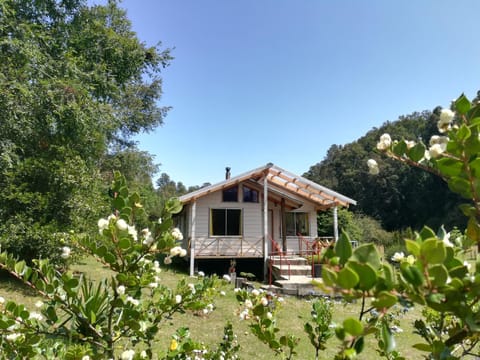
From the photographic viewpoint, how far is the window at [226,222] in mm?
11945

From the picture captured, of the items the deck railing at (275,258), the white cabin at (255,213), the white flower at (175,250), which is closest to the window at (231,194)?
the white cabin at (255,213)

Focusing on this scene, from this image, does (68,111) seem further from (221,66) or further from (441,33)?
(441,33)

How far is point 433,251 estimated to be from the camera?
537mm

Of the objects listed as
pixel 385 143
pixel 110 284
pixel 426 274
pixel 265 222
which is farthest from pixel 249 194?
pixel 426 274

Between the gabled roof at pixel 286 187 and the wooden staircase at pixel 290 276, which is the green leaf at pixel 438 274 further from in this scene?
the gabled roof at pixel 286 187

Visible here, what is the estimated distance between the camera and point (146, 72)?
1309 cm

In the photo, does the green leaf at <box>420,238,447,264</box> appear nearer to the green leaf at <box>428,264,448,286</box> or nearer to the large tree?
the green leaf at <box>428,264,448,286</box>

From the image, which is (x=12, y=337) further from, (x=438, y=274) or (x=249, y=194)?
(x=249, y=194)

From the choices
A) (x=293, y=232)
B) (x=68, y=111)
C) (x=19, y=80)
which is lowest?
(x=293, y=232)

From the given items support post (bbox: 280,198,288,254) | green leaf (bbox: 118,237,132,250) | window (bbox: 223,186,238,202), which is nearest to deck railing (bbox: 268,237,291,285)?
support post (bbox: 280,198,288,254)

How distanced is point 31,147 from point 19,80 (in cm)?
181

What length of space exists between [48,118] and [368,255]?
30.6 ft

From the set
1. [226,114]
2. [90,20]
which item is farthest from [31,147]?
[226,114]

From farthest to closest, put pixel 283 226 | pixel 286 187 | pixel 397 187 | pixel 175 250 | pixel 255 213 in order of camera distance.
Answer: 1. pixel 397 187
2. pixel 286 187
3. pixel 283 226
4. pixel 255 213
5. pixel 175 250
